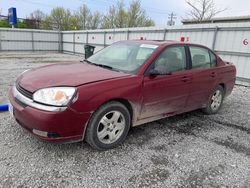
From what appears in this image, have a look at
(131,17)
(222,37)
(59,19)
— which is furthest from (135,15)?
(222,37)

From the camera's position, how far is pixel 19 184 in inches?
85.9

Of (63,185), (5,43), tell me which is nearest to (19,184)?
(63,185)

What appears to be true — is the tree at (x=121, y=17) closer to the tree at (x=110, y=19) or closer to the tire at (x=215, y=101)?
the tree at (x=110, y=19)

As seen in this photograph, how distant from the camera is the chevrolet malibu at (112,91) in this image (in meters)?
2.44

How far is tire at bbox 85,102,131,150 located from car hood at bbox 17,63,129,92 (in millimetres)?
410

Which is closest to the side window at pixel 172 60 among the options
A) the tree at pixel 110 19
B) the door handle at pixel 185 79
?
the door handle at pixel 185 79

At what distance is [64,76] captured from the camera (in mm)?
2789

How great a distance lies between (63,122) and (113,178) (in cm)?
85

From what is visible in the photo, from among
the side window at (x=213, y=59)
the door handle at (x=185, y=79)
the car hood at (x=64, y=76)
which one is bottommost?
the door handle at (x=185, y=79)

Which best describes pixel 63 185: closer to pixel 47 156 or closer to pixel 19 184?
pixel 19 184

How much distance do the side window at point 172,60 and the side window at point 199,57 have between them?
279mm

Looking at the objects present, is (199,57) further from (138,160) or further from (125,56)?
(138,160)

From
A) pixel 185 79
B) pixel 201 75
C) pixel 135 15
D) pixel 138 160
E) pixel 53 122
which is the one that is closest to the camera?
pixel 53 122

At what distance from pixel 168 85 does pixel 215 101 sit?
6.23ft
